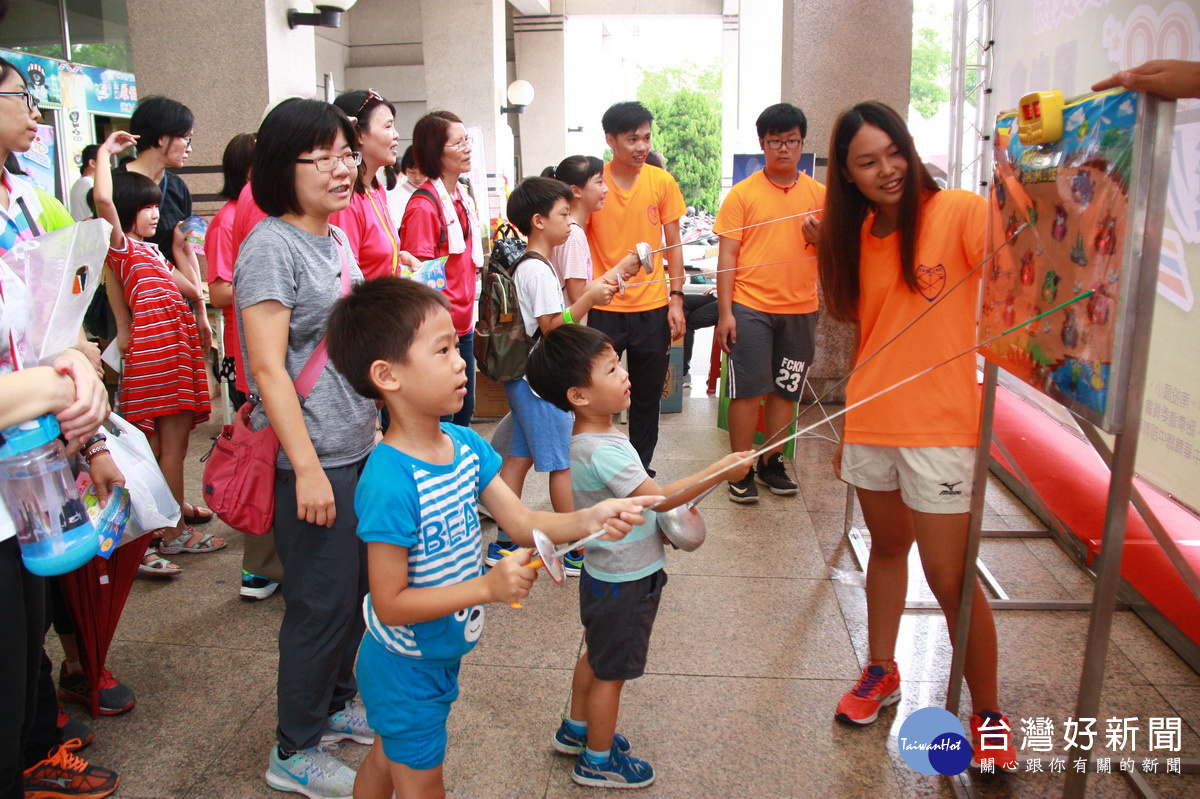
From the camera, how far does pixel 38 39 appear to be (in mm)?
6895

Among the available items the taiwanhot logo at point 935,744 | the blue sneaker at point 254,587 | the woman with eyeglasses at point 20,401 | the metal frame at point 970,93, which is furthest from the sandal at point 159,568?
the metal frame at point 970,93

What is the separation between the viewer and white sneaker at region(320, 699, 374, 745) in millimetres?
2443

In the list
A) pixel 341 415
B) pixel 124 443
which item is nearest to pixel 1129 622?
pixel 341 415

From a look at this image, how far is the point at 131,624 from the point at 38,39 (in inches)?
231

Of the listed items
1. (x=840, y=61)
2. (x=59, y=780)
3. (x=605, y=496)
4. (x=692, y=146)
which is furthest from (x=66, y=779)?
(x=692, y=146)

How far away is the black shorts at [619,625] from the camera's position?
83.0 inches

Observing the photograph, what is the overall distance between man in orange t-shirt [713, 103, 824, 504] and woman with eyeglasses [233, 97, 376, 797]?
2.41 meters

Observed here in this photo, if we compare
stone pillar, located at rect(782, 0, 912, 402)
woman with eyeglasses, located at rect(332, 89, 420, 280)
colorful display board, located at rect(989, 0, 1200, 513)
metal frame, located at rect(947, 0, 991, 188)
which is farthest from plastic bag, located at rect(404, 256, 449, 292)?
metal frame, located at rect(947, 0, 991, 188)

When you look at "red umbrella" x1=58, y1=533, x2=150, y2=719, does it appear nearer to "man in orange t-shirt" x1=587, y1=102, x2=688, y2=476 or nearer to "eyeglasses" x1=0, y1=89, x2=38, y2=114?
"eyeglasses" x1=0, y1=89, x2=38, y2=114

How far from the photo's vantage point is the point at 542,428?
339 centimetres

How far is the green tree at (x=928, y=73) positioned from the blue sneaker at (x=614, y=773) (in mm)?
34063

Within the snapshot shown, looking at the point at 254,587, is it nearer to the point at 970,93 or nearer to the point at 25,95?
the point at 25,95

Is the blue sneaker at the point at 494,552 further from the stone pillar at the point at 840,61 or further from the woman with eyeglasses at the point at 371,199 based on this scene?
the stone pillar at the point at 840,61

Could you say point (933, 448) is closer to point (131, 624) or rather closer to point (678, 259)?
point (678, 259)
